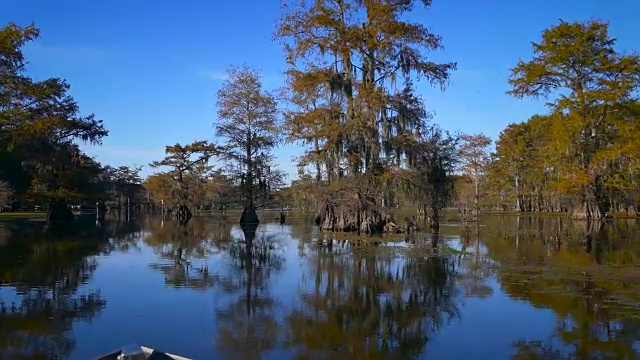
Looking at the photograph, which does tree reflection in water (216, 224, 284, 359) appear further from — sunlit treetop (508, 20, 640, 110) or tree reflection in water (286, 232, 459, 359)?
sunlit treetop (508, 20, 640, 110)

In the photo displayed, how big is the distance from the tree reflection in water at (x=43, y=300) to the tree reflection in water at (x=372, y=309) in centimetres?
281

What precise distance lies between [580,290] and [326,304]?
4678 millimetres

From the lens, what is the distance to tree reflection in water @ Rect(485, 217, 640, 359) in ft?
21.4

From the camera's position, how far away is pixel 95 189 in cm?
4628

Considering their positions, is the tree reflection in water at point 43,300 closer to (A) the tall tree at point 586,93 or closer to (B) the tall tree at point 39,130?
(B) the tall tree at point 39,130

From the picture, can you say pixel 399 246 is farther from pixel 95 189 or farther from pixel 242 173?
pixel 95 189

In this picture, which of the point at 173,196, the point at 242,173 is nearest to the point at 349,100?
the point at 242,173

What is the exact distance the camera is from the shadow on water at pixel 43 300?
6328 mm

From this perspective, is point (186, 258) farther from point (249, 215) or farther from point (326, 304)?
point (249, 215)

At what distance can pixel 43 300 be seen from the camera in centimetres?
898

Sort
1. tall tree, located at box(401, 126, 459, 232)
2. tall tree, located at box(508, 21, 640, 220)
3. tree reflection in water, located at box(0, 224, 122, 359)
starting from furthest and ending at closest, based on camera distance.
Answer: tall tree, located at box(508, 21, 640, 220) < tall tree, located at box(401, 126, 459, 232) < tree reflection in water, located at box(0, 224, 122, 359)

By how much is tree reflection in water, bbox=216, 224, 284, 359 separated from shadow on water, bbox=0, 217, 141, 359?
5.86 ft

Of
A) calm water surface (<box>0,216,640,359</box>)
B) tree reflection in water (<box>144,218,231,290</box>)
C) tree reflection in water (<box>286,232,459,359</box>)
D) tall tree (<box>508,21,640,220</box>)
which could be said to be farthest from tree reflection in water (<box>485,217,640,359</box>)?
tall tree (<box>508,21,640,220</box>)

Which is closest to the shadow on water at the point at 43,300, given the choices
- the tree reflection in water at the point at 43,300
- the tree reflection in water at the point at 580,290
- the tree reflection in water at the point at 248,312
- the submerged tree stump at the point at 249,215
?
the tree reflection in water at the point at 43,300
